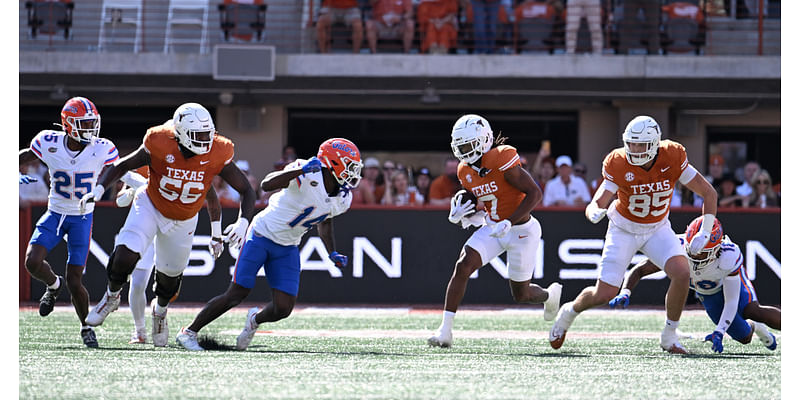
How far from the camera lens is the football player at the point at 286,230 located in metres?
7.75

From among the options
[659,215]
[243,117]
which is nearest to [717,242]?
[659,215]

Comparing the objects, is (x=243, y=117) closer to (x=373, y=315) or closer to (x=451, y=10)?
(x=451, y=10)

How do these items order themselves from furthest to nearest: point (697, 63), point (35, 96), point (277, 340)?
point (35, 96), point (697, 63), point (277, 340)

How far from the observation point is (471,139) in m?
8.41

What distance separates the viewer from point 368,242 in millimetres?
13422

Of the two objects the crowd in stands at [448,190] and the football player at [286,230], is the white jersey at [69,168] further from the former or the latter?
the crowd in stands at [448,190]

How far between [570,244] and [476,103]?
5.07 metres

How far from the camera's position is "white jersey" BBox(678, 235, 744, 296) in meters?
8.31

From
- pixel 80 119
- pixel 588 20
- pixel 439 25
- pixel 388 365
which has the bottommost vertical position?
pixel 388 365

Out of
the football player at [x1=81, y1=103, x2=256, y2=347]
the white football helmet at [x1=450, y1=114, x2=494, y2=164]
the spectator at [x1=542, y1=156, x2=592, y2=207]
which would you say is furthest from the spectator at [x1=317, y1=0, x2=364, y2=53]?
the football player at [x1=81, y1=103, x2=256, y2=347]

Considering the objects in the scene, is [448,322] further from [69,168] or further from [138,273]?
[69,168]

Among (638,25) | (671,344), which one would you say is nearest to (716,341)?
(671,344)

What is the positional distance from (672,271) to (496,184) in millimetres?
1527

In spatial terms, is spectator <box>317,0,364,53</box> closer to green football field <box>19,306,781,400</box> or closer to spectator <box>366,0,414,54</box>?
spectator <box>366,0,414,54</box>
